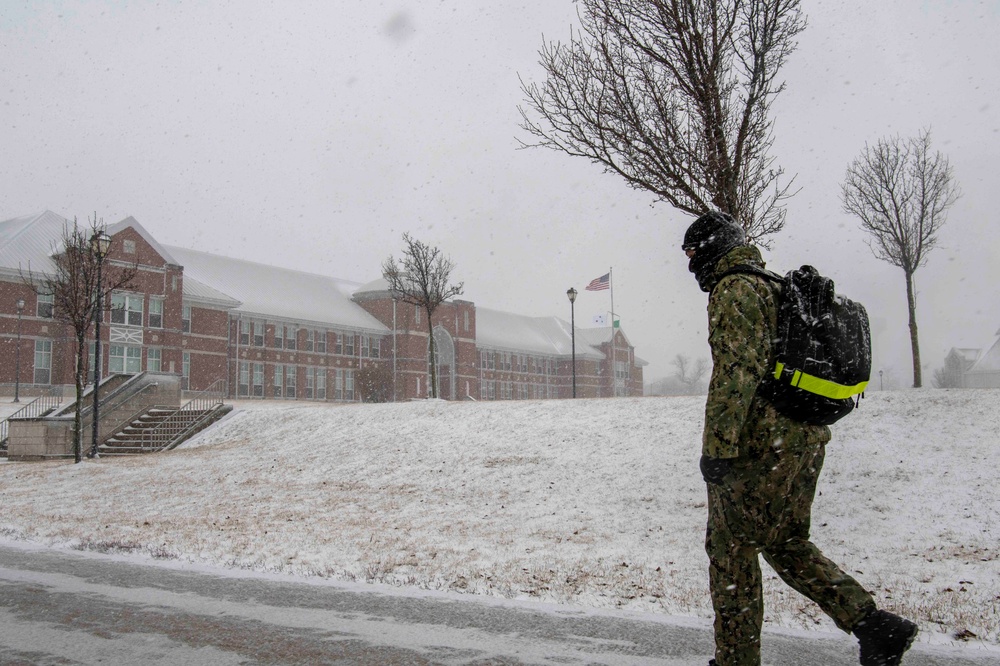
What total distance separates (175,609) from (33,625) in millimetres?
788

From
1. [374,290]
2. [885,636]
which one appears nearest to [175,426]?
[885,636]

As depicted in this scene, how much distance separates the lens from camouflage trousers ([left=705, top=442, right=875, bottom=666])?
3.20 m

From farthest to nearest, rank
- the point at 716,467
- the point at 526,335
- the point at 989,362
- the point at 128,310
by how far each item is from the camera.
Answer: the point at 526,335 → the point at 989,362 → the point at 128,310 → the point at 716,467

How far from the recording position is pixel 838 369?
10.5 feet

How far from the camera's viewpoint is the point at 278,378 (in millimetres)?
54406

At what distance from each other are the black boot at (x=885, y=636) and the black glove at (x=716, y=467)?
35.5 inches

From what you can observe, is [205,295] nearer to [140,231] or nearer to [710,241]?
[140,231]

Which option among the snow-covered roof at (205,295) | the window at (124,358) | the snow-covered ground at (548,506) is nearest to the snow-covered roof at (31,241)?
the window at (124,358)

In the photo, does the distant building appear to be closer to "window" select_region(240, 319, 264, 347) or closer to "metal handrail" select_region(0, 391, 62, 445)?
"window" select_region(240, 319, 264, 347)

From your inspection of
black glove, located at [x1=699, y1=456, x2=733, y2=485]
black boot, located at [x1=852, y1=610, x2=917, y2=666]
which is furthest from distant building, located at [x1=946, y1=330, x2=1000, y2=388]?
black glove, located at [x1=699, y1=456, x2=733, y2=485]

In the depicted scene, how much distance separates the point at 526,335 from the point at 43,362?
48.1 m

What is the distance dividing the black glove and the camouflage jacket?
0.02 metres

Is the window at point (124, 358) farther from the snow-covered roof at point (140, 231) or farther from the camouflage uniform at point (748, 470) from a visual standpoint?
the camouflage uniform at point (748, 470)

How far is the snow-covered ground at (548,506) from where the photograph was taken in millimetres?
6500
